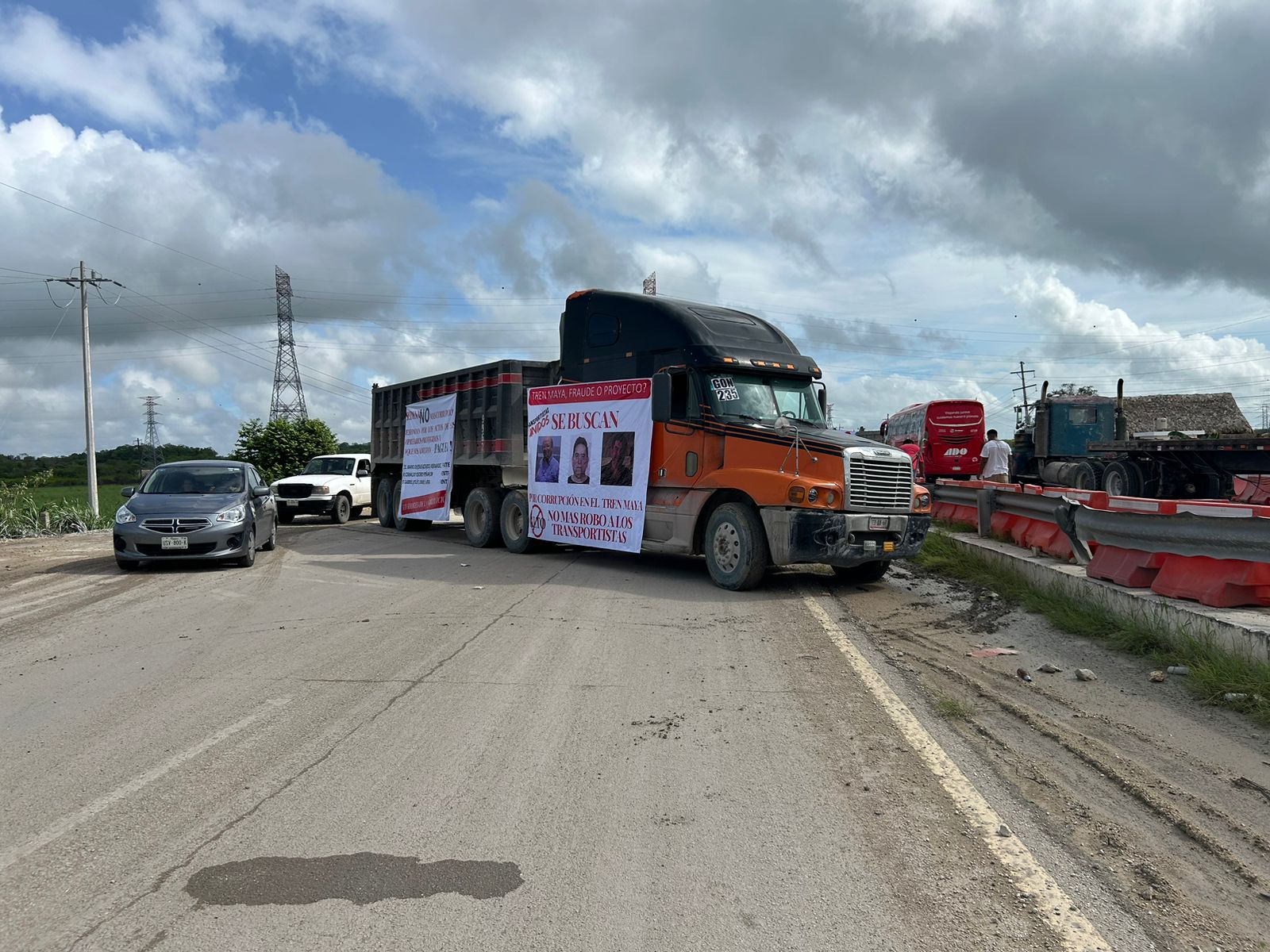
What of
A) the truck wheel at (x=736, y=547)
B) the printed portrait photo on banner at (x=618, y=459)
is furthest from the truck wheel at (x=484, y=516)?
the truck wheel at (x=736, y=547)

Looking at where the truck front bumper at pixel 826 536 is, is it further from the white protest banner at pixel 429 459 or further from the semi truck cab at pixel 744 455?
the white protest banner at pixel 429 459

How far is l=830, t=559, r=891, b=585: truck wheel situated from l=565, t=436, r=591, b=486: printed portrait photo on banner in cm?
369

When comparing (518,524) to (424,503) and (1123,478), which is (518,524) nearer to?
(424,503)

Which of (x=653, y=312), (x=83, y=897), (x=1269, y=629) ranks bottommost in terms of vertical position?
(x=83, y=897)

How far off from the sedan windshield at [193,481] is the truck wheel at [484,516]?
3.61m

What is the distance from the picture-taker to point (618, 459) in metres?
12.4

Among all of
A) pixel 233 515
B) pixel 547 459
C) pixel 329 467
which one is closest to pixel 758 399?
pixel 547 459

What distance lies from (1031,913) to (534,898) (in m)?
1.67

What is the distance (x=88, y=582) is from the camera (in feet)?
38.1

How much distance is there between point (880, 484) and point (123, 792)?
8.13 metres

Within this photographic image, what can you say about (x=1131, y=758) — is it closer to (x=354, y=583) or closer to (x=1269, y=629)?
(x=1269, y=629)

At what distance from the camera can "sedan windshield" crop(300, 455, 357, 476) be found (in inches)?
957

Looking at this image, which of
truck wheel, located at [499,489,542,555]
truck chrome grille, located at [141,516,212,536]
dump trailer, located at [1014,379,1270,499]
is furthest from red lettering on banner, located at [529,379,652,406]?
dump trailer, located at [1014,379,1270,499]

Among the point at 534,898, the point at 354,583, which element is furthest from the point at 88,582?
the point at 534,898
